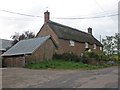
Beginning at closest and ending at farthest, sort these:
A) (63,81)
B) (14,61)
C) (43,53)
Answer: (63,81)
(14,61)
(43,53)

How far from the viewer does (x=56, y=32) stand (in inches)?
1831

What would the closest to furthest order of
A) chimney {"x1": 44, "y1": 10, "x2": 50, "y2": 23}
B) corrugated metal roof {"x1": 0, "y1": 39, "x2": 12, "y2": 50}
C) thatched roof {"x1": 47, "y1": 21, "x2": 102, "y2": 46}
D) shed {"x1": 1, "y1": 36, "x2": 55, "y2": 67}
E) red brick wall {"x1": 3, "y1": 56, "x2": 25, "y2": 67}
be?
red brick wall {"x1": 3, "y1": 56, "x2": 25, "y2": 67} < shed {"x1": 1, "y1": 36, "x2": 55, "y2": 67} < thatched roof {"x1": 47, "y1": 21, "x2": 102, "y2": 46} < chimney {"x1": 44, "y1": 10, "x2": 50, "y2": 23} < corrugated metal roof {"x1": 0, "y1": 39, "x2": 12, "y2": 50}

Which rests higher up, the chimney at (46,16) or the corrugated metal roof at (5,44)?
the chimney at (46,16)

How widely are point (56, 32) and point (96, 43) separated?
60.0 feet

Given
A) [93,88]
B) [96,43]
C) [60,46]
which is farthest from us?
[96,43]

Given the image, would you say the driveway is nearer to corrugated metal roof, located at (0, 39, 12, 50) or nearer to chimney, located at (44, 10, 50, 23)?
chimney, located at (44, 10, 50, 23)

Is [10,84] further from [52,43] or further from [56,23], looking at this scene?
[56,23]

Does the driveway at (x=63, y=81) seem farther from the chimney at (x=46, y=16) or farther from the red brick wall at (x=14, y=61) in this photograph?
the chimney at (x=46, y=16)

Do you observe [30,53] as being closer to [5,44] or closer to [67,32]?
[67,32]

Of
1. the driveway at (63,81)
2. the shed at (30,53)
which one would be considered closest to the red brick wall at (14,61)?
the shed at (30,53)

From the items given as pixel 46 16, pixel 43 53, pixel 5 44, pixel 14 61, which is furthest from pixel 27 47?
pixel 5 44

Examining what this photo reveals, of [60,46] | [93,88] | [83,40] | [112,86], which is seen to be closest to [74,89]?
[93,88]

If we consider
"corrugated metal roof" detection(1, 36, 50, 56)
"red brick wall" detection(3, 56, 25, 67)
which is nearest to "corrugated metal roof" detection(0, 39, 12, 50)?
"corrugated metal roof" detection(1, 36, 50, 56)

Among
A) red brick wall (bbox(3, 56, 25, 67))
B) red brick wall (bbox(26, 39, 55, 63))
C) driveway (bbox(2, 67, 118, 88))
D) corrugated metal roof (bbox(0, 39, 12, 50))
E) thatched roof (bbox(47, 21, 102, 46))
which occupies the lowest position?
driveway (bbox(2, 67, 118, 88))
